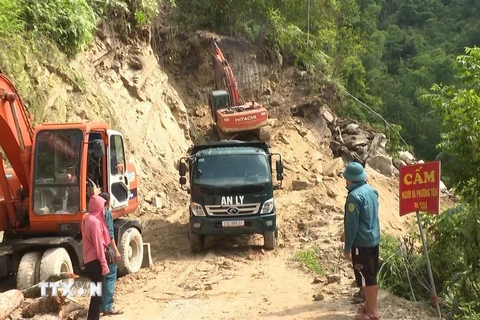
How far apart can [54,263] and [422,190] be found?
17.1ft

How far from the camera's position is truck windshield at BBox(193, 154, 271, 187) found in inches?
461

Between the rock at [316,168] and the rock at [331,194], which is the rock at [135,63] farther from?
the rock at [316,168]

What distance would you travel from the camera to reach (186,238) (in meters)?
13.3

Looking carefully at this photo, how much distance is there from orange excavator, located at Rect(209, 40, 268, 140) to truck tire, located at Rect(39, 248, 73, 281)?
12.6 meters

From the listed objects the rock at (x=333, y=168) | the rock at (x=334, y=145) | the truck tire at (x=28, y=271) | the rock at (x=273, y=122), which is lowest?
the truck tire at (x=28, y=271)

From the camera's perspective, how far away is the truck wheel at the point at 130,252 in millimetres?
9695

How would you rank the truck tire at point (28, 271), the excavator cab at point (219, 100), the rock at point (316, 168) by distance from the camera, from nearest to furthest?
1. the truck tire at point (28, 271)
2. the excavator cab at point (219, 100)
3. the rock at point (316, 168)

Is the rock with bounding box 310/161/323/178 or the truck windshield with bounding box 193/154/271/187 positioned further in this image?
the rock with bounding box 310/161/323/178

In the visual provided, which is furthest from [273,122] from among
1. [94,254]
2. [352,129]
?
[94,254]

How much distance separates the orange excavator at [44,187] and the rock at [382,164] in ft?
63.0

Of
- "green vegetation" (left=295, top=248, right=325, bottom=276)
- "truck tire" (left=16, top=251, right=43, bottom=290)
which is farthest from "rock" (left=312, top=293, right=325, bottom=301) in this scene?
"truck tire" (left=16, top=251, right=43, bottom=290)

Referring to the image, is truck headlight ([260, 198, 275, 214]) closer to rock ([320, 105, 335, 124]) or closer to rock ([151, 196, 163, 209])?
rock ([151, 196, 163, 209])

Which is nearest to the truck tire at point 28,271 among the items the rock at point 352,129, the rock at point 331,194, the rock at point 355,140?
the rock at point 331,194

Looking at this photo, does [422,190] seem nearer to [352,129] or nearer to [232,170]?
[232,170]
